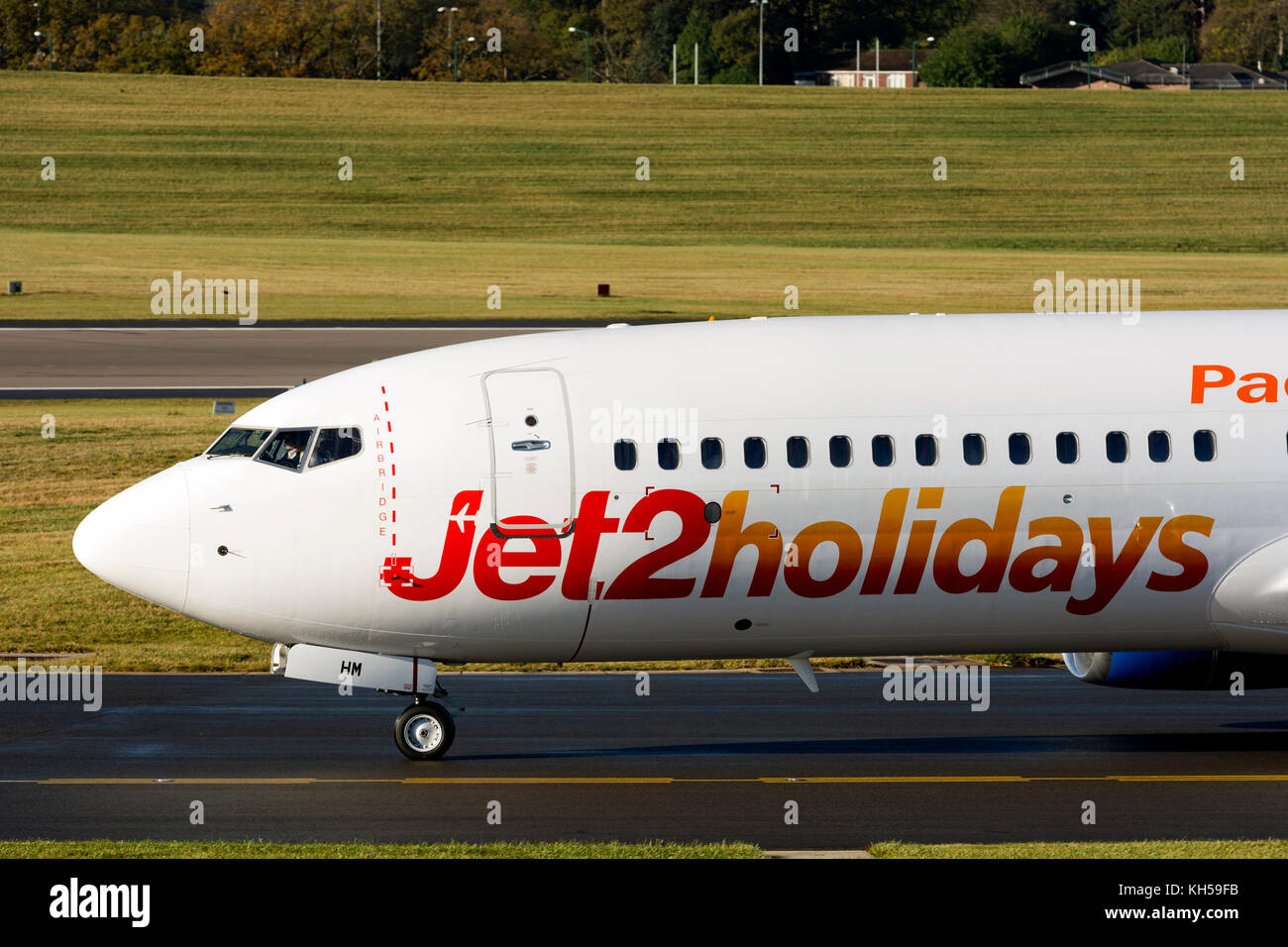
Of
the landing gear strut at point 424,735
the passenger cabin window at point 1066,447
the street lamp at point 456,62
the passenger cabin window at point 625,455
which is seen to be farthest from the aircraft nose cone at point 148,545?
the street lamp at point 456,62

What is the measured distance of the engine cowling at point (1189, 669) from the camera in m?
19.8

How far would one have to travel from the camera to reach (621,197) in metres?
110

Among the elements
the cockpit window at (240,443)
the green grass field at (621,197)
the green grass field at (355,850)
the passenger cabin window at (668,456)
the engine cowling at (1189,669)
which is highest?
the green grass field at (621,197)

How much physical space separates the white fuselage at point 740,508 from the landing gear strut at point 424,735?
2.88 ft

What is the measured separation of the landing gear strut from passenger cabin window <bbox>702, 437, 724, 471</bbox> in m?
3.96

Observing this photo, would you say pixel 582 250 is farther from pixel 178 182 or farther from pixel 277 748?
pixel 277 748

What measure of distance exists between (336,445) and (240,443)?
1.07 meters

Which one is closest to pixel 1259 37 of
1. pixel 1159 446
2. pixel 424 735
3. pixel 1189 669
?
pixel 1189 669

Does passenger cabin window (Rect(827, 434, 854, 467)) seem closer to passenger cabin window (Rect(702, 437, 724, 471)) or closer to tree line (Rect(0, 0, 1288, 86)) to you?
passenger cabin window (Rect(702, 437, 724, 471))

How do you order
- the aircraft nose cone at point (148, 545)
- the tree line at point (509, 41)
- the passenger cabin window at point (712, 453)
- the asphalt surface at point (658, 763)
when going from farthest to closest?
the tree line at point (509, 41) < the passenger cabin window at point (712, 453) < the aircraft nose cone at point (148, 545) < the asphalt surface at point (658, 763)

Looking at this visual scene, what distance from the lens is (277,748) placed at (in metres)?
19.8

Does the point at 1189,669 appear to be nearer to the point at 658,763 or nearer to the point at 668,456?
the point at 658,763

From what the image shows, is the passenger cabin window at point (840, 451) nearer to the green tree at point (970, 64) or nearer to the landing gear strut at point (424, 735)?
the landing gear strut at point (424, 735)

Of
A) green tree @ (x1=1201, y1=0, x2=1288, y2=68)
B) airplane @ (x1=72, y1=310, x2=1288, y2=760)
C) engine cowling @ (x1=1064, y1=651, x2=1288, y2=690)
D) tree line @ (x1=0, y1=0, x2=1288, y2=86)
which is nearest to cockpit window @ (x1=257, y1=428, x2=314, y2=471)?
airplane @ (x1=72, y1=310, x2=1288, y2=760)
